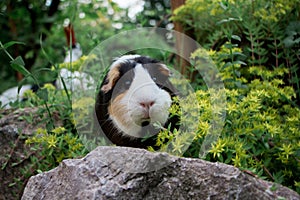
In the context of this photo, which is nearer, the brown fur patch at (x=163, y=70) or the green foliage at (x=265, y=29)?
the brown fur patch at (x=163, y=70)

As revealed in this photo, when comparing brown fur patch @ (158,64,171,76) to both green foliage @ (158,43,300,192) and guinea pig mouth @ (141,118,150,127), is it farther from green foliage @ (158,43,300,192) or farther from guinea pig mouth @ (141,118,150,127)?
guinea pig mouth @ (141,118,150,127)

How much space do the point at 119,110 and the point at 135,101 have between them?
13cm

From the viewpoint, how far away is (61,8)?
6.19 m

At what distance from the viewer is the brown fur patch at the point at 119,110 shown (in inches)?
75.4

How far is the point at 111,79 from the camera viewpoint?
205cm

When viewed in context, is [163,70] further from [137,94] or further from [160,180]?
[160,180]

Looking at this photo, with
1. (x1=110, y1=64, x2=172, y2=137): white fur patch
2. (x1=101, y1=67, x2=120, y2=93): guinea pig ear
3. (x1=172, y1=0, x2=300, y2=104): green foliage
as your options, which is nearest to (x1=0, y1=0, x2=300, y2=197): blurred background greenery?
(x1=172, y1=0, x2=300, y2=104): green foliage

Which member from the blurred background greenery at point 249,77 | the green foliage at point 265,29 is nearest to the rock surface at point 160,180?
the blurred background greenery at point 249,77

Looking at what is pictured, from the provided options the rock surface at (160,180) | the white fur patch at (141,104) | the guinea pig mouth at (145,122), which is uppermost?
the white fur patch at (141,104)

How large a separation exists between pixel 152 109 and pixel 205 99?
0.34 m

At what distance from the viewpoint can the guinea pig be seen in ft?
6.02

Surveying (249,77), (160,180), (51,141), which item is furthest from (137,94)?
(249,77)

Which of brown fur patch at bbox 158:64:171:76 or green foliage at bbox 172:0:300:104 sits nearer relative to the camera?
brown fur patch at bbox 158:64:171:76

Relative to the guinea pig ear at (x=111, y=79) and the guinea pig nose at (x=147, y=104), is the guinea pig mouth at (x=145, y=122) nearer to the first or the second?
the guinea pig nose at (x=147, y=104)
